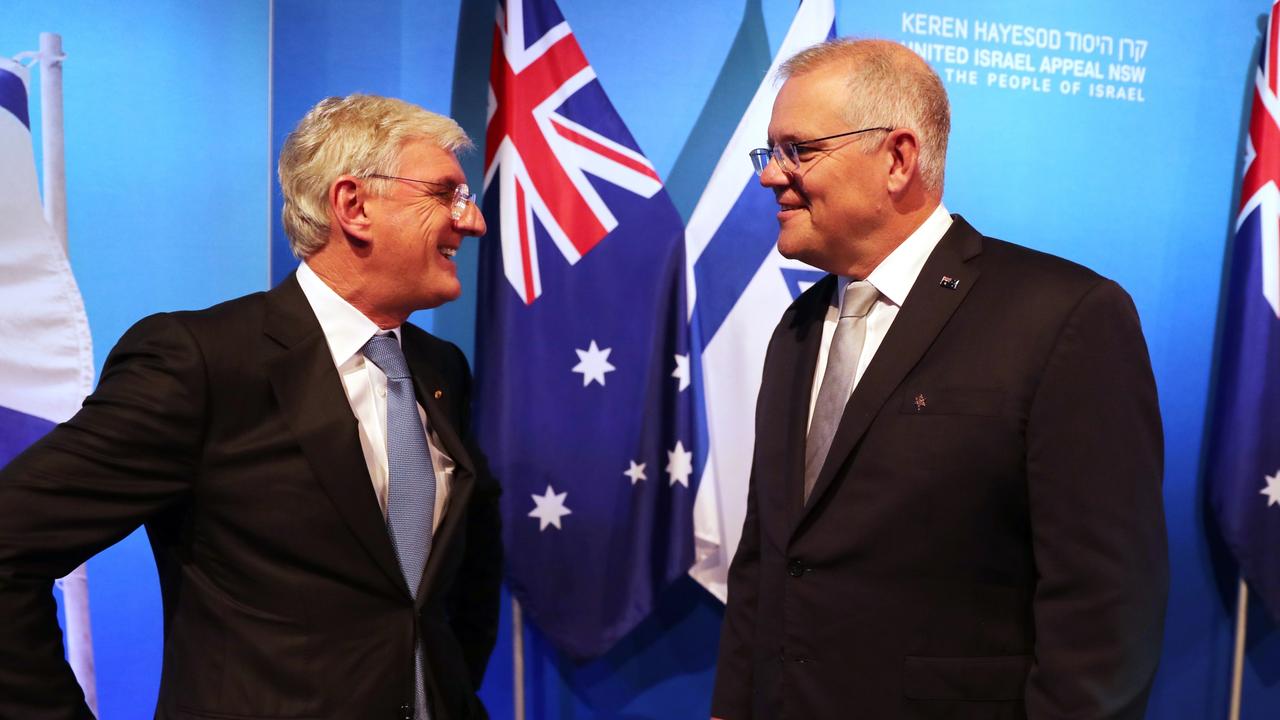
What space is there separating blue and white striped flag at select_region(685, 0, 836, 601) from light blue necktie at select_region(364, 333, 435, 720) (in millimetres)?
1419

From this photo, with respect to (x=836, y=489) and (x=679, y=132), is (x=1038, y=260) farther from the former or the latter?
(x=679, y=132)

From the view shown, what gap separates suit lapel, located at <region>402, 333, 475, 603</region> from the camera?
174 centimetres

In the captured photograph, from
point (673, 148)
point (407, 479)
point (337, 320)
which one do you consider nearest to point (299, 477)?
point (407, 479)

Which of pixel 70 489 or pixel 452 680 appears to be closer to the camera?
pixel 70 489

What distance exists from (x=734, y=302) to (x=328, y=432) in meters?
1.71

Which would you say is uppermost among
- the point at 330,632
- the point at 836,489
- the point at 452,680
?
the point at 836,489

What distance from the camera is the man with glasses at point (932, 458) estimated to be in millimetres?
1566

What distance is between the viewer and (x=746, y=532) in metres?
2.04

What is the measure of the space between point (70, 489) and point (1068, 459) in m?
1.45

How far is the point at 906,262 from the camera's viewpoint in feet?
6.07

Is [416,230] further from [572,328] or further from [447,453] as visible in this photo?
[572,328]

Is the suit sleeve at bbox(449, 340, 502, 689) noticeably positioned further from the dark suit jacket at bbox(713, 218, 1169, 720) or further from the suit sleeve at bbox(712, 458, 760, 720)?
the dark suit jacket at bbox(713, 218, 1169, 720)

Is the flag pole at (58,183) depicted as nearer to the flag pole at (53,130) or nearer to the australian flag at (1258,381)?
the flag pole at (53,130)

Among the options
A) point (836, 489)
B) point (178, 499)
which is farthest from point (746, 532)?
point (178, 499)
